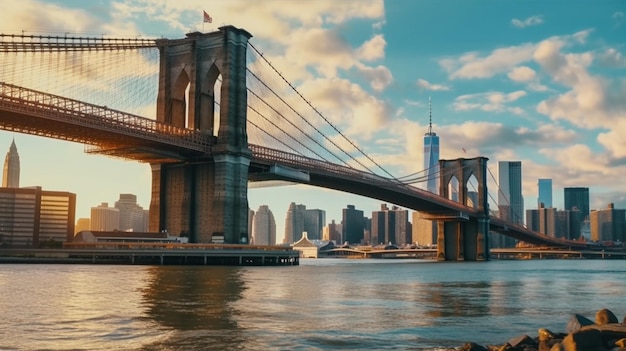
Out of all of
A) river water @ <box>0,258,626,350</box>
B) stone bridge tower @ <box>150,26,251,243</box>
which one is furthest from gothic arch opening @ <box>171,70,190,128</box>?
river water @ <box>0,258,626,350</box>

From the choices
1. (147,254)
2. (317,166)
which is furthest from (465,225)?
(147,254)

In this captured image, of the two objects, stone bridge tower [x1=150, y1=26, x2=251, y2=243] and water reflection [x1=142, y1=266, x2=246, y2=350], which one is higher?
stone bridge tower [x1=150, y1=26, x2=251, y2=243]

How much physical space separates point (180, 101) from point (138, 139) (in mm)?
17375

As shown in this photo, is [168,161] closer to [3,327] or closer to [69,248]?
[69,248]

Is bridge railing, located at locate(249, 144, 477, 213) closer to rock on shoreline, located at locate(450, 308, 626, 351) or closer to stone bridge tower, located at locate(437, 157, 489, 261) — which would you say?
stone bridge tower, located at locate(437, 157, 489, 261)

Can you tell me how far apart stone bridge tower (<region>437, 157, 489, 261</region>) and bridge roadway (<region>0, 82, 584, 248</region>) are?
127ft

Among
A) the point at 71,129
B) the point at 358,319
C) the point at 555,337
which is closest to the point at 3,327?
the point at 358,319

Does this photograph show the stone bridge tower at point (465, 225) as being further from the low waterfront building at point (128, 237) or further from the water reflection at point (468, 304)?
the water reflection at point (468, 304)

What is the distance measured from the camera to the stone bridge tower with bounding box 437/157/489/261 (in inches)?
5901

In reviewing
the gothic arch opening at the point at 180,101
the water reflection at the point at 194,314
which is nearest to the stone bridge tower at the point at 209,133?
the gothic arch opening at the point at 180,101

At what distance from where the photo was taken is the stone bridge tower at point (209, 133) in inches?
3253

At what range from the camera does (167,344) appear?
18406mm

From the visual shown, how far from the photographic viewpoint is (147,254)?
7719cm

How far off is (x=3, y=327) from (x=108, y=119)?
5295cm
